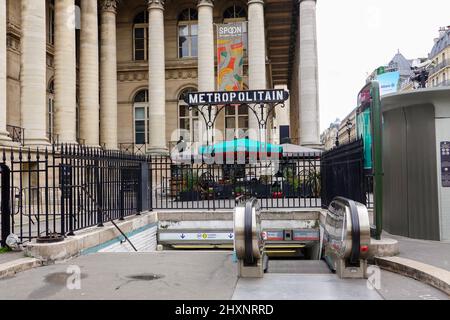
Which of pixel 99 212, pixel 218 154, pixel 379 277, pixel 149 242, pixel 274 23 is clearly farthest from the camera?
pixel 274 23

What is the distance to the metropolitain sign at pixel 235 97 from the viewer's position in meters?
14.5

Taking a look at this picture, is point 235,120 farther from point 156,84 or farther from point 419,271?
point 419,271

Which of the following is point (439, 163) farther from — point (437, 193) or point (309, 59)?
point (309, 59)

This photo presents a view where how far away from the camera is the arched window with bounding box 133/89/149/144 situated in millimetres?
31703

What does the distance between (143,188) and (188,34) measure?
2171 centimetres

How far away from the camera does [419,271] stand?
20.6 feet

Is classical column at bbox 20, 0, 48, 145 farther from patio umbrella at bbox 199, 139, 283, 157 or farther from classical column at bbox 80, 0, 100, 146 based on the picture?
patio umbrella at bbox 199, 139, 283, 157

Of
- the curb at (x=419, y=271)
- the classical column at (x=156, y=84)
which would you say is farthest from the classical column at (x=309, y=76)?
the curb at (x=419, y=271)

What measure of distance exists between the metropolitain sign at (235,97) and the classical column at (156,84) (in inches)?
534

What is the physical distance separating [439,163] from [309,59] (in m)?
20.1

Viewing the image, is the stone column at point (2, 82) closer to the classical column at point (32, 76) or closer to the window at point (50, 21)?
the classical column at point (32, 76)

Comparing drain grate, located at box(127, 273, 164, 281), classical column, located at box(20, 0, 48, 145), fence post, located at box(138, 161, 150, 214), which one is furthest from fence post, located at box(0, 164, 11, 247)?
classical column, located at box(20, 0, 48, 145)

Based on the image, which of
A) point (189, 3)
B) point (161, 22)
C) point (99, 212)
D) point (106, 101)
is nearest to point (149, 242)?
point (99, 212)

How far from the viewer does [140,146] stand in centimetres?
3136
